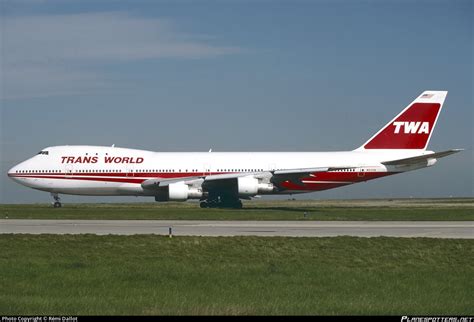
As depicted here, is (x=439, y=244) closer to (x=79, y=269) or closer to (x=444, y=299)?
(x=444, y=299)

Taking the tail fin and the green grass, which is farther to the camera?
the tail fin

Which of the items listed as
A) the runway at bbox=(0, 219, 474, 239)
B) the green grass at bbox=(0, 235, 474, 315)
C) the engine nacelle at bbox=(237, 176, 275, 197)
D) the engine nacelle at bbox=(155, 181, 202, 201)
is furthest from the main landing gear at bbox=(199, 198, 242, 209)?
the green grass at bbox=(0, 235, 474, 315)

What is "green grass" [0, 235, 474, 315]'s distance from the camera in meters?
14.2

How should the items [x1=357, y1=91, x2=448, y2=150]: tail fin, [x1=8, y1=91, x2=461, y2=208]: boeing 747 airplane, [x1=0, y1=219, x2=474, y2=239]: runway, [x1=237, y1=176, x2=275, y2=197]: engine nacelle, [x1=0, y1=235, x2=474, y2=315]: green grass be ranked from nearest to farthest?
[x1=0, y1=235, x2=474, y2=315]: green grass < [x1=0, y1=219, x2=474, y2=239]: runway < [x1=237, y1=176, x2=275, y2=197]: engine nacelle < [x1=8, y1=91, x2=461, y2=208]: boeing 747 airplane < [x1=357, y1=91, x2=448, y2=150]: tail fin

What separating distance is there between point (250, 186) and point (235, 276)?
119 ft

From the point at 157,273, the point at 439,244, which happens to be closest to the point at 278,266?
the point at 157,273

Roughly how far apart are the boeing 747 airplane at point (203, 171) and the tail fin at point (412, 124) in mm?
1195

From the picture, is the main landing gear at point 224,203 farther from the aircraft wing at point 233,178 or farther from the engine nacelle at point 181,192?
the engine nacelle at point 181,192

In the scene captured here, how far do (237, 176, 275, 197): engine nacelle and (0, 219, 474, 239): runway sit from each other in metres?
16.0

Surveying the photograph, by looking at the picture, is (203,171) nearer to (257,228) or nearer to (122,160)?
(122,160)

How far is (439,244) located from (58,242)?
39.9 feet

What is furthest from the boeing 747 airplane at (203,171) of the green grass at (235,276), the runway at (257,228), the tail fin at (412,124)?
the green grass at (235,276)

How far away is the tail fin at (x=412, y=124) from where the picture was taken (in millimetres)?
59250

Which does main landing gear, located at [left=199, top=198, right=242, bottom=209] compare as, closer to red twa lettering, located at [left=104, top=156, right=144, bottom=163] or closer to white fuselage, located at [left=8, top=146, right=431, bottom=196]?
white fuselage, located at [left=8, top=146, right=431, bottom=196]
